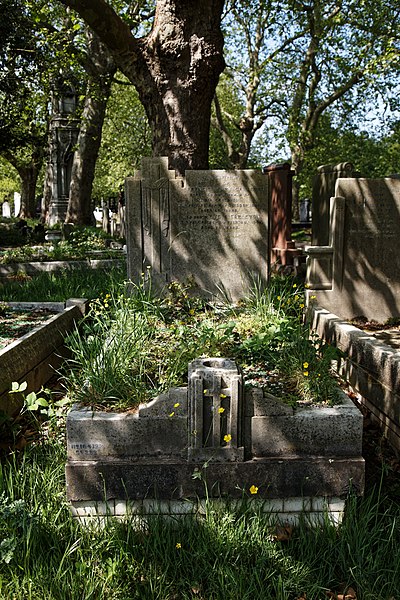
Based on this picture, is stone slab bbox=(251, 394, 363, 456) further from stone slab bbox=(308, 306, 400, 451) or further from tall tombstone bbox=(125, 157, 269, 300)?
tall tombstone bbox=(125, 157, 269, 300)

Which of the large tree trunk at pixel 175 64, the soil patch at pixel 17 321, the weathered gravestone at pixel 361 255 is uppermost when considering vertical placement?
the large tree trunk at pixel 175 64

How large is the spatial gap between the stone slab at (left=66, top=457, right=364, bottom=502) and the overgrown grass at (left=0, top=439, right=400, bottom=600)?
151 mm

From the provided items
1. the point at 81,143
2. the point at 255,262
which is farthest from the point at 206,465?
the point at 81,143

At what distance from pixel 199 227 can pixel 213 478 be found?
424 centimetres

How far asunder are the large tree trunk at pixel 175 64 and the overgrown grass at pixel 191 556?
6595mm

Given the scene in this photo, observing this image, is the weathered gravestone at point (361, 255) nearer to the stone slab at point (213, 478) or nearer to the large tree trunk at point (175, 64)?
the large tree trunk at point (175, 64)

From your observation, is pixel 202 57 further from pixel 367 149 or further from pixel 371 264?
pixel 367 149

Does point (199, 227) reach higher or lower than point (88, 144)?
lower

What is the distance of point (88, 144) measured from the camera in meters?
20.4

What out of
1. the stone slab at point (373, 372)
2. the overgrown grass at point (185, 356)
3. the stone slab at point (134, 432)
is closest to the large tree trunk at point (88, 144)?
the overgrown grass at point (185, 356)

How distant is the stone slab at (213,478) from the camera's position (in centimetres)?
358

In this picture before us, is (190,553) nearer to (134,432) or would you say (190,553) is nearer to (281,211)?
(134,432)

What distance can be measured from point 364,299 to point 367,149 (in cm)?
2637

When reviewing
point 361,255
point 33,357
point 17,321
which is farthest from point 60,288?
point 361,255
